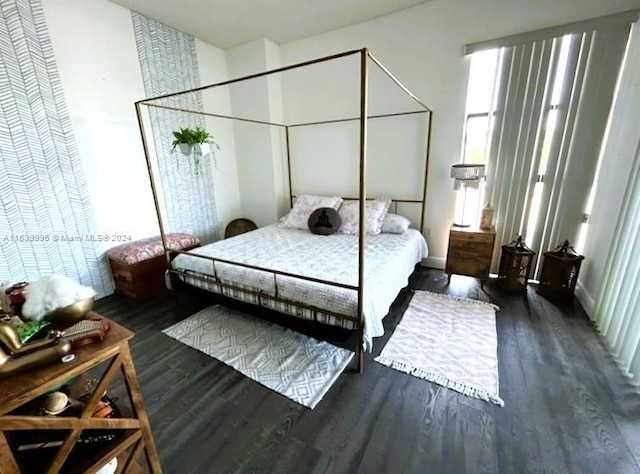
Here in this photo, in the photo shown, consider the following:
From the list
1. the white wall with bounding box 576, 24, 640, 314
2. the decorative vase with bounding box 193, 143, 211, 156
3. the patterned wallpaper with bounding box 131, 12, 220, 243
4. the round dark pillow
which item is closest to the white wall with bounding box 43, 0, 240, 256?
the patterned wallpaper with bounding box 131, 12, 220, 243

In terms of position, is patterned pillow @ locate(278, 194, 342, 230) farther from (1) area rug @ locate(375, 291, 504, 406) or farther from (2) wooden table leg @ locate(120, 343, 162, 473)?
(2) wooden table leg @ locate(120, 343, 162, 473)

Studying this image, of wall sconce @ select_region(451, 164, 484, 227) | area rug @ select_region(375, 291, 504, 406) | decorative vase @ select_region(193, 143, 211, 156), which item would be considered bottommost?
area rug @ select_region(375, 291, 504, 406)

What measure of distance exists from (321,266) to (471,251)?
1.67 m

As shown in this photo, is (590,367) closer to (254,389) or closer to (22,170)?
(254,389)

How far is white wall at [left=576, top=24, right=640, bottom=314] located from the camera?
7.00ft

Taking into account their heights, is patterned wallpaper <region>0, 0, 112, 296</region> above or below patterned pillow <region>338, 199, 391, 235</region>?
above

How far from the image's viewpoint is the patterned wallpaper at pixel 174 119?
3.08 meters

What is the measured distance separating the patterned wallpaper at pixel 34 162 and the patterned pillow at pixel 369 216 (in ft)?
8.62

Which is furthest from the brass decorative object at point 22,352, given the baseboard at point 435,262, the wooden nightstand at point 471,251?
the baseboard at point 435,262

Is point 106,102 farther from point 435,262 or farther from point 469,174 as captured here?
point 435,262

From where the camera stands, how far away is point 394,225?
3.09 m

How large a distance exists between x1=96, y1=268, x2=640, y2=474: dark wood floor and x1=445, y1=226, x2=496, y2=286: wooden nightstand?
866mm

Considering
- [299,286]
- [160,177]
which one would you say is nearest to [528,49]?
[299,286]

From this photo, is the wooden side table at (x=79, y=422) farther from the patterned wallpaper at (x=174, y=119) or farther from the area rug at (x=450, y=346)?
the patterned wallpaper at (x=174, y=119)
